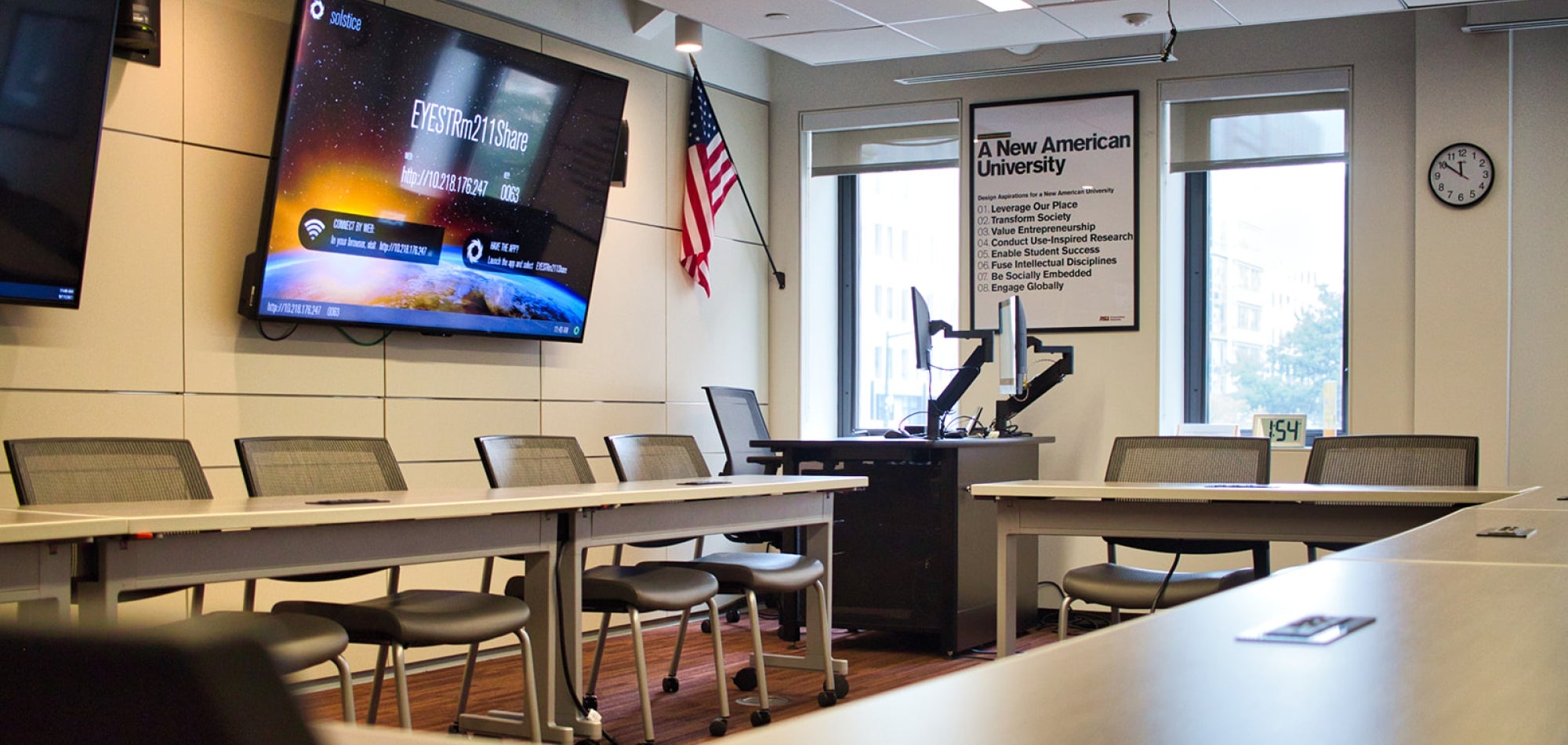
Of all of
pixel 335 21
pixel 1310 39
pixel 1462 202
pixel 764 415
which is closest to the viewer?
pixel 335 21

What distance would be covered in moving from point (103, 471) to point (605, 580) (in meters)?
1.34

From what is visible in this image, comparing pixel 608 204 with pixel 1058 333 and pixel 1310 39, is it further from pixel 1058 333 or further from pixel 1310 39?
pixel 1310 39

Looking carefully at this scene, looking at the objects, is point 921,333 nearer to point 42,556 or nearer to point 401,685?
point 401,685

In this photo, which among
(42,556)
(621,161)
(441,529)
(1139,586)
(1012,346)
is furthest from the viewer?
(621,161)

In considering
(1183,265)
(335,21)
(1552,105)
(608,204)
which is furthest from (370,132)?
(1552,105)

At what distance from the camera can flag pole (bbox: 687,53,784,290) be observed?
6733mm

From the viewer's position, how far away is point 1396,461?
170 inches

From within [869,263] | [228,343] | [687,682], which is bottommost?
[687,682]

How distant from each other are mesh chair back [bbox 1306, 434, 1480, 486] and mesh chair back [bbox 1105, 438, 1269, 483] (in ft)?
0.62

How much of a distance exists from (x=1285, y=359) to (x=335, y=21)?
4655 millimetres

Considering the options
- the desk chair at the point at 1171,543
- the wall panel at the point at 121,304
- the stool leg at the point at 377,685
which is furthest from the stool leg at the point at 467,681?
the desk chair at the point at 1171,543

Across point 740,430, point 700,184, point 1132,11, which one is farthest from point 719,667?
point 1132,11

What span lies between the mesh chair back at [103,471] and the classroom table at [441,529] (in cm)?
11

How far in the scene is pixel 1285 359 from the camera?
666 cm
